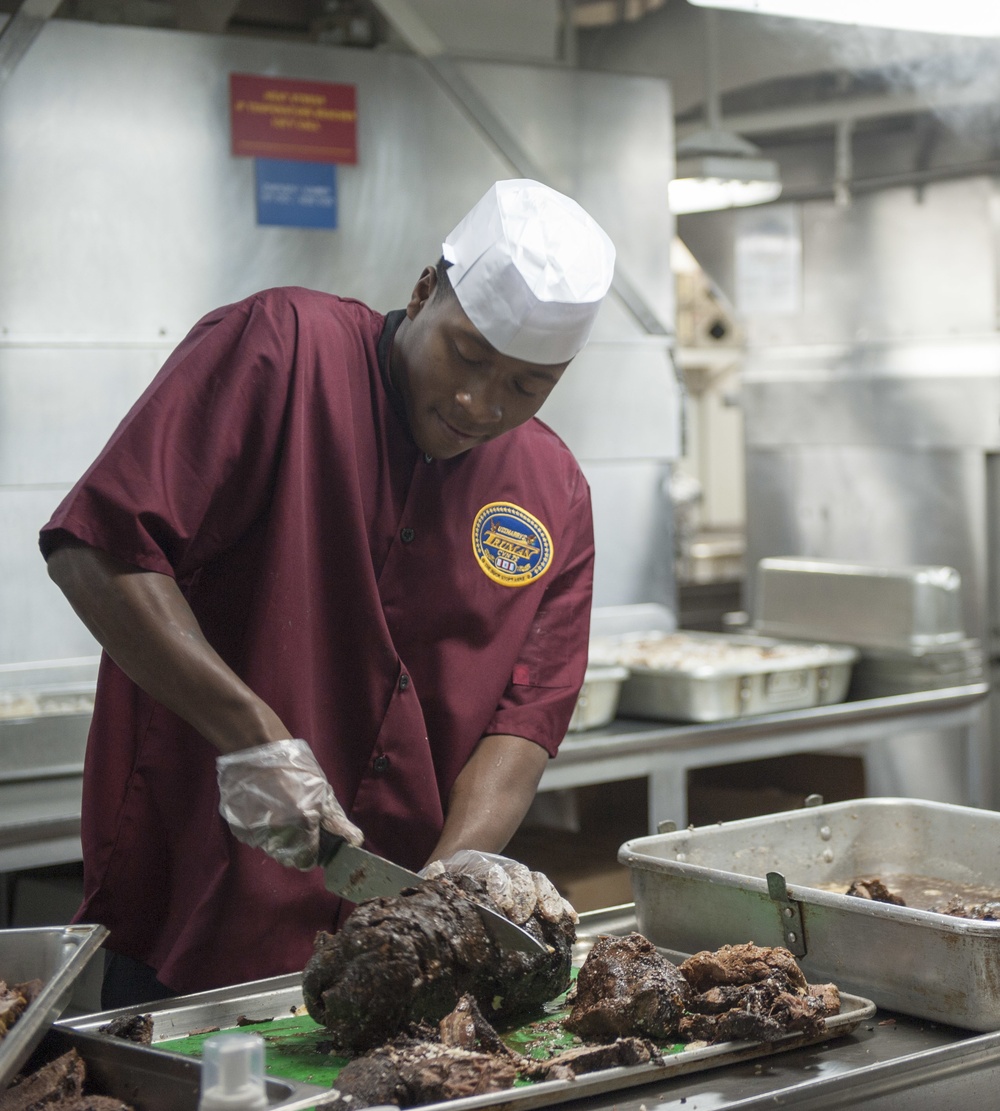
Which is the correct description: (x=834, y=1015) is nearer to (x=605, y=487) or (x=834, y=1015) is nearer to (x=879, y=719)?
(x=879, y=719)

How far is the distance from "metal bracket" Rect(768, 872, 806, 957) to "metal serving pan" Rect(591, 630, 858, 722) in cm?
189

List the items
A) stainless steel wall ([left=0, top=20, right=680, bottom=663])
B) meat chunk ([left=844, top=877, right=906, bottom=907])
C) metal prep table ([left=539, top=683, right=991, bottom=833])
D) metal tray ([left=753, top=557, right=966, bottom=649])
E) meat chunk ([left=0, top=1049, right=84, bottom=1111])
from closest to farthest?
meat chunk ([left=0, top=1049, right=84, bottom=1111]) < meat chunk ([left=844, top=877, right=906, bottom=907]) < metal prep table ([left=539, top=683, right=991, bottom=833]) < stainless steel wall ([left=0, top=20, right=680, bottom=663]) < metal tray ([left=753, top=557, right=966, bottom=649])

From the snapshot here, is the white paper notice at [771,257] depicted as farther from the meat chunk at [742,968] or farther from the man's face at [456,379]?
the meat chunk at [742,968]

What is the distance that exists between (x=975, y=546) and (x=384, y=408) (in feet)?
12.2

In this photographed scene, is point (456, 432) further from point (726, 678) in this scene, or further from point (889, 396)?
point (889, 396)

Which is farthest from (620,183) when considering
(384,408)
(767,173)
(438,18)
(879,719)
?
(384,408)

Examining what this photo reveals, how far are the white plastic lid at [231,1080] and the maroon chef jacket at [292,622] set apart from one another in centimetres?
73

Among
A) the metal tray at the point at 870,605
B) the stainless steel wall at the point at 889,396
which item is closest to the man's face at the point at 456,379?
the metal tray at the point at 870,605

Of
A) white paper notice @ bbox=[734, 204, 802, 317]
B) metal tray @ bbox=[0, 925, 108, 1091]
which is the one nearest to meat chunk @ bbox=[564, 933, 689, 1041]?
metal tray @ bbox=[0, 925, 108, 1091]

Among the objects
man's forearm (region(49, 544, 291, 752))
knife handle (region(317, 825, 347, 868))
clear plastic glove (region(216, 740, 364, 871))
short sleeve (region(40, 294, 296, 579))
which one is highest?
short sleeve (region(40, 294, 296, 579))

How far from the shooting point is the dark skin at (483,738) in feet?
5.45

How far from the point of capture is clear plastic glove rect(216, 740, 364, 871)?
1.61 metres

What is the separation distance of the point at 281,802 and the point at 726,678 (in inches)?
83.9

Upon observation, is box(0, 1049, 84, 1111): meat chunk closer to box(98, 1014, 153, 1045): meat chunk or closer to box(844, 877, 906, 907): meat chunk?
box(98, 1014, 153, 1045): meat chunk
